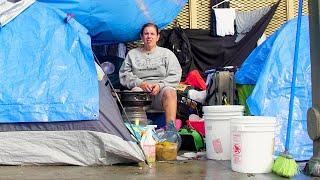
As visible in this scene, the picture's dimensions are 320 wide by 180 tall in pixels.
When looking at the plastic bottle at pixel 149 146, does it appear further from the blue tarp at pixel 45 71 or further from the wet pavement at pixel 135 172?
the blue tarp at pixel 45 71

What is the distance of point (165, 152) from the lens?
3.14 meters

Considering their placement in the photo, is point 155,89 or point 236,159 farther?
point 155,89

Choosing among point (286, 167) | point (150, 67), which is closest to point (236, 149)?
point (286, 167)

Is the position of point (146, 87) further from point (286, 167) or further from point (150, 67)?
point (286, 167)

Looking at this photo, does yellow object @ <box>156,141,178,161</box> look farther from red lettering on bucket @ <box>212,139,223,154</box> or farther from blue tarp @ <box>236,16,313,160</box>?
blue tarp @ <box>236,16,313,160</box>

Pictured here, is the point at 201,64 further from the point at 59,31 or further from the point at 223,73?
the point at 59,31

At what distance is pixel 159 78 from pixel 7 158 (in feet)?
6.14

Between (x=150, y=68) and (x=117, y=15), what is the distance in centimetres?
61

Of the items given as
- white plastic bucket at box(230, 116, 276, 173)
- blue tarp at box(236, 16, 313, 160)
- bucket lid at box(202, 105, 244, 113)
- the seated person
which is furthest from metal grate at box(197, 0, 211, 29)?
white plastic bucket at box(230, 116, 276, 173)

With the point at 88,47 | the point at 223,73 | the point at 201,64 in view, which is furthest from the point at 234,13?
the point at 88,47

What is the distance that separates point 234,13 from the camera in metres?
5.23

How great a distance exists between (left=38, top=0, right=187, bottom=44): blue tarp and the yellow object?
1.46 metres

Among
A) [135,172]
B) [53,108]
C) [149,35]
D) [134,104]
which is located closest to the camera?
[135,172]

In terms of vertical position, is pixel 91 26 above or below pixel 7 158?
above
